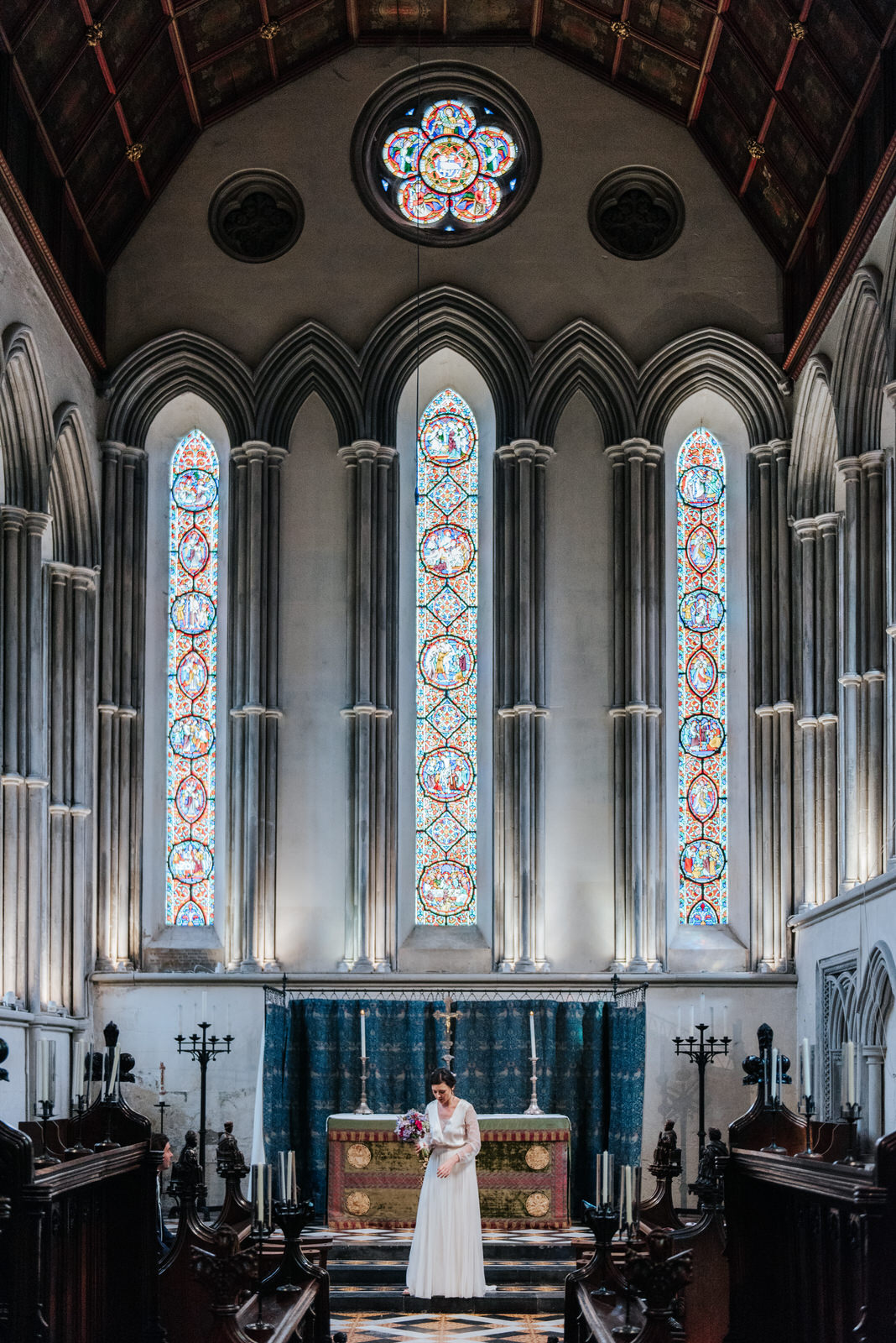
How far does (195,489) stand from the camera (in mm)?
18875

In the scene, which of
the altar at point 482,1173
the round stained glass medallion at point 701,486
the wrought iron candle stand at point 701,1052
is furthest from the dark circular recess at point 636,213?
the altar at point 482,1173

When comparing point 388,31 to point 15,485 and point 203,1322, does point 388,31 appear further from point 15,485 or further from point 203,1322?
point 203,1322

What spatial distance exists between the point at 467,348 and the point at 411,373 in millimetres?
629

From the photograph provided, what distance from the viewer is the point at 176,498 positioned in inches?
742

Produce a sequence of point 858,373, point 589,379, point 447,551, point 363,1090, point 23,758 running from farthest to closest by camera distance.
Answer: point 447,551 → point 589,379 → point 363,1090 → point 23,758 → point 858,373

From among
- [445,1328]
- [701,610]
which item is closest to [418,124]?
[701,610]

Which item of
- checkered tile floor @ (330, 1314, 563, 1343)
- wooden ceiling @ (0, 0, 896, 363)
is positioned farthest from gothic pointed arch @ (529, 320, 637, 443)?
checkered tile floor @ (330, 1314, 563, 1343)

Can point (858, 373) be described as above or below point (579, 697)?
above

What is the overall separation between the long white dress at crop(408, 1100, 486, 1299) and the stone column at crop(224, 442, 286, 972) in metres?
6.27

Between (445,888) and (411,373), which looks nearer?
(445,888)

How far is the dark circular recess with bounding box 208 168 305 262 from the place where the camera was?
18.7 m

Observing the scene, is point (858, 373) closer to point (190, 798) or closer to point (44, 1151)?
point (190, 798)

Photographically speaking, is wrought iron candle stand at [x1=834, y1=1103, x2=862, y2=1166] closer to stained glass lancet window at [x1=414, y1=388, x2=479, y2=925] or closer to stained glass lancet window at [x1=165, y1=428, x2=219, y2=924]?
stained glass lancet window at [x1=414, y1=388, x2=479, y2=925]

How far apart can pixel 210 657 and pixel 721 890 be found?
567cm
